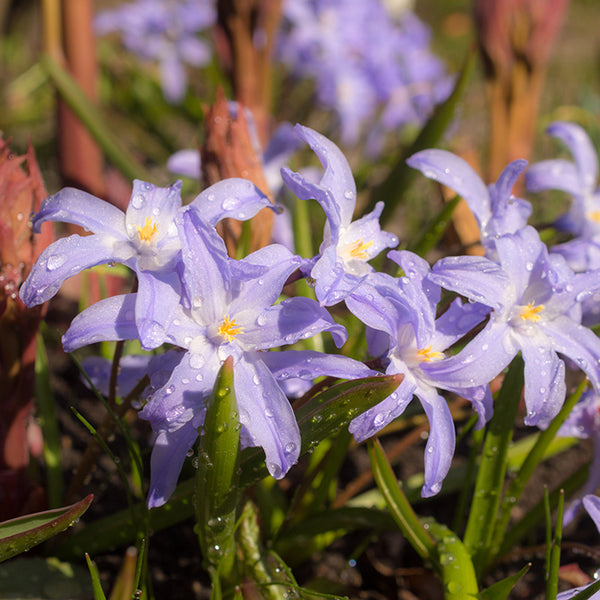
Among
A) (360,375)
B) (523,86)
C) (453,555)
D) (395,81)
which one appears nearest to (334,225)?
(360,375)

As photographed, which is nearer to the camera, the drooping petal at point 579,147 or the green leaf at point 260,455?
the green leaf at point 260,455

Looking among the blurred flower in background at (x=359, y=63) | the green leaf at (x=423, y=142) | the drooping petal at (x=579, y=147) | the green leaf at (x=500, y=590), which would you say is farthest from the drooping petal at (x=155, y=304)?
the blurred flower in background at (x=359, y=63)

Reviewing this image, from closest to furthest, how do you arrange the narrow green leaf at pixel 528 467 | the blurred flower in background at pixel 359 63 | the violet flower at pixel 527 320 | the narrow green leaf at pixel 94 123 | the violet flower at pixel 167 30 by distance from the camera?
the violet flower at pixel 527 320
the narrow green leaf at pixel 528 467
the narrow green leaf at pixel 94 123
the blurred flower in background at pixel 359 63
the violet flower at pixel 167 30

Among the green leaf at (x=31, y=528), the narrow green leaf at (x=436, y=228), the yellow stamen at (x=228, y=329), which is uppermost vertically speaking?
the yellow stamen at (x=228, y=329)

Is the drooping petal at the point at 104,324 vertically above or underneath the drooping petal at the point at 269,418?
above

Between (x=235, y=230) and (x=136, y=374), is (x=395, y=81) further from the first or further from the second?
(x=136, y=374)

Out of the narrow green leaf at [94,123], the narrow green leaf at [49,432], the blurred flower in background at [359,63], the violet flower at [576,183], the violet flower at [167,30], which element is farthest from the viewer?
the violet flower at [167,30]

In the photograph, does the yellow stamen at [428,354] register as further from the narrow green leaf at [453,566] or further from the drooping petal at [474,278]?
the narrow green leaf at [453,566]
